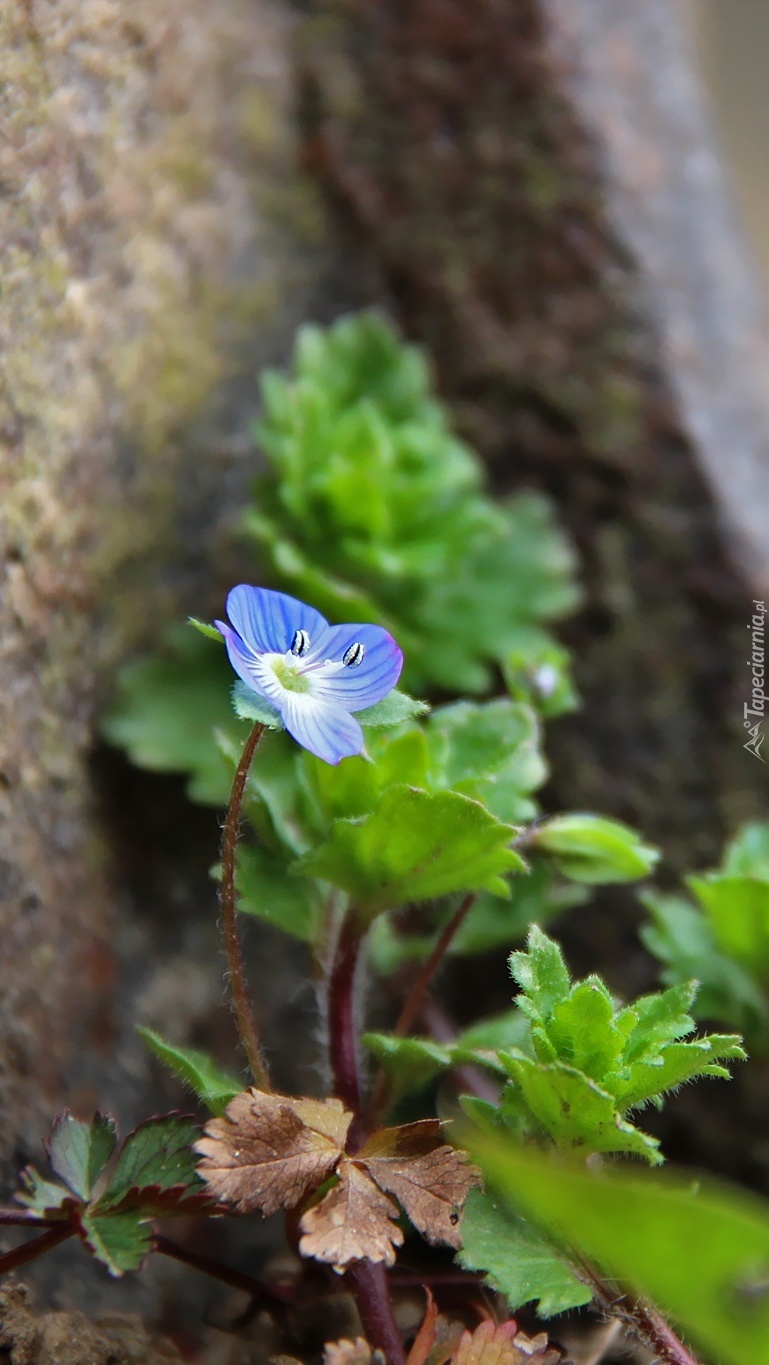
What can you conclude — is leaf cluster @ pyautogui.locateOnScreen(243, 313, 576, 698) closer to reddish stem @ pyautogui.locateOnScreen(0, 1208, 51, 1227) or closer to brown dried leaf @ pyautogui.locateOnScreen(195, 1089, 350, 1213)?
brown dried leaf @ pyautogui.locateOnScreen(195, 1089, 350, 1213)

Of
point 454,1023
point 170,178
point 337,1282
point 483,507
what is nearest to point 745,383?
point 483,507

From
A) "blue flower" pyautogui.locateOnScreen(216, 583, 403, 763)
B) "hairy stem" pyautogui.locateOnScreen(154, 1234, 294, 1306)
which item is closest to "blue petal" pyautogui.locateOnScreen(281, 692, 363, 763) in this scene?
"blue flower" pyautogui.locateOnScreen(216, 583, 403, 763)

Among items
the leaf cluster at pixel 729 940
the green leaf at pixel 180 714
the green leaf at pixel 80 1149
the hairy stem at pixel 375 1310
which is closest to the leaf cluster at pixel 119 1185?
the green leaf at pixel 80 1149

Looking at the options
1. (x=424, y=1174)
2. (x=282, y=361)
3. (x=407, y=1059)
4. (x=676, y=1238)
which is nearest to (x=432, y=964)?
(x=407, y=1059)

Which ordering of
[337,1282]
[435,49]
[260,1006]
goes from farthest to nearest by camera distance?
[435,49]
[260,1006]
[337,1282]

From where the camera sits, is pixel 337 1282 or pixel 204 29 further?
pixel 204 29

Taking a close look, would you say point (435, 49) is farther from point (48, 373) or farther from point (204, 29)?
point (48, 373)

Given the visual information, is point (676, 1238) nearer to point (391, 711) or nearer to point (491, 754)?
point (391, 711)

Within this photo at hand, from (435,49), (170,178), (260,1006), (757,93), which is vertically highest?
(757,93)
